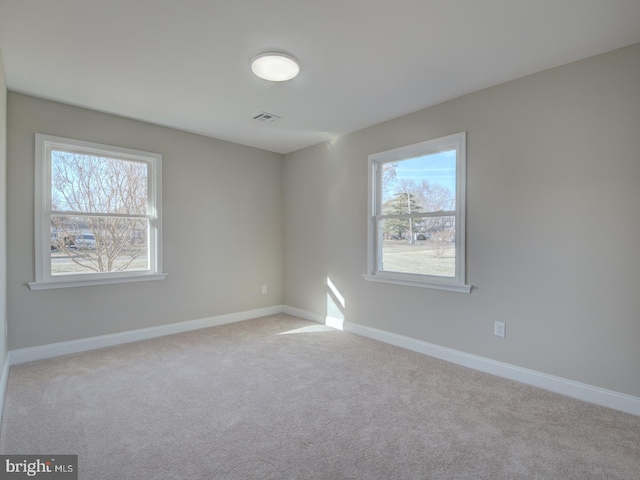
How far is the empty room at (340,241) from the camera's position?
189cm

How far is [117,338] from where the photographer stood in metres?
3.54

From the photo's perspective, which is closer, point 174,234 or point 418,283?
point 418,283

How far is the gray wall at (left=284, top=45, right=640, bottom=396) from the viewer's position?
7.39ft

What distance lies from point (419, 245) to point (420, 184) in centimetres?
65

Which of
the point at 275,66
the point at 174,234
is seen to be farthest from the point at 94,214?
the point at 275,66

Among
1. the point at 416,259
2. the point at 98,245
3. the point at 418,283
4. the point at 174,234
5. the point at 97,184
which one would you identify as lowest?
the point at 418,283

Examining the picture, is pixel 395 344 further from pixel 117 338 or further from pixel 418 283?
pixel 117 338

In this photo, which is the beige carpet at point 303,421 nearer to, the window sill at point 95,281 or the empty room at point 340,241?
the empty room at point 340,241

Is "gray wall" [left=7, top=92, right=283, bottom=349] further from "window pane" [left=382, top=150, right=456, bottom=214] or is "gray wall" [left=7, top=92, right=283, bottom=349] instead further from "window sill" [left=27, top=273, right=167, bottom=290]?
"window pane" [left=382, top=150, right=456, bottom=214]

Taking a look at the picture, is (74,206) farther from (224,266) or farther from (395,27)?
(395,27)

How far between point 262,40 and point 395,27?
878mm

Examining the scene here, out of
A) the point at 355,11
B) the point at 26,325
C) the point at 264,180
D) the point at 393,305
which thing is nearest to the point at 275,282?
the point at 264,180

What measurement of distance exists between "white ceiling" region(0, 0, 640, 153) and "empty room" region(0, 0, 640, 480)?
2 centimetres

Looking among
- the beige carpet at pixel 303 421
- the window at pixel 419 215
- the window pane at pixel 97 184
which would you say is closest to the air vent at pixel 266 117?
the window at pixel 419 215
